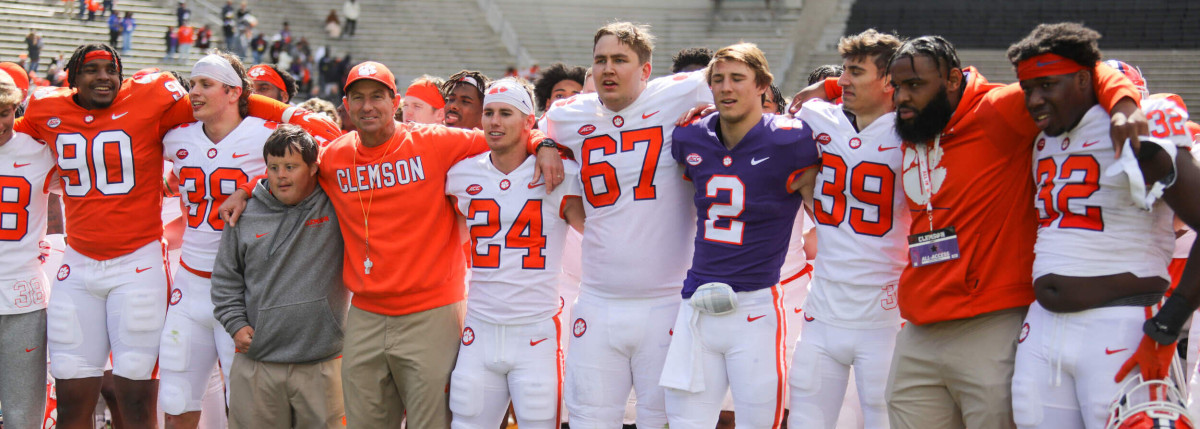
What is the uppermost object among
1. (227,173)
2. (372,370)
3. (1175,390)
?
(227,173)

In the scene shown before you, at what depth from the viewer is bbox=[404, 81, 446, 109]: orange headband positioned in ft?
21.0

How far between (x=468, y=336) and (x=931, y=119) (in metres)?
2.24

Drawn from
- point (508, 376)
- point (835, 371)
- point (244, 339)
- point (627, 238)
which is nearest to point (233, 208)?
point (244, 339)

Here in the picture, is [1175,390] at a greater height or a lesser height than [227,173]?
lesser

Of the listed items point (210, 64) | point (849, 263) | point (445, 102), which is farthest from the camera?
point (445, 102)

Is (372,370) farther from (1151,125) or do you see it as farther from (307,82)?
(307,82)

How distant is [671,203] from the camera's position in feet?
14.6

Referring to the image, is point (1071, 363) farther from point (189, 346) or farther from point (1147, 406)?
point (189, 346)

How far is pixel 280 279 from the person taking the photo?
4797 millimetres

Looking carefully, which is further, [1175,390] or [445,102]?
[445,102]

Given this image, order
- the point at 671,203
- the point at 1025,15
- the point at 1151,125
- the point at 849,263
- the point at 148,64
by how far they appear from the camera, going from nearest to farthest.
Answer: the point at 1151,125 < the point at 849,263 < the point at 671,203 < the point at 148,64 < the point at 1025,15

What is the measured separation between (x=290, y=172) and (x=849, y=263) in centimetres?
260

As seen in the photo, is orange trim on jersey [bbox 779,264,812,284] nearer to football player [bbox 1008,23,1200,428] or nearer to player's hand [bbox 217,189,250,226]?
football player [bbox 1008,23,1200,428]

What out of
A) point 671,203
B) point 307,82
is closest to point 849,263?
point 671,203
